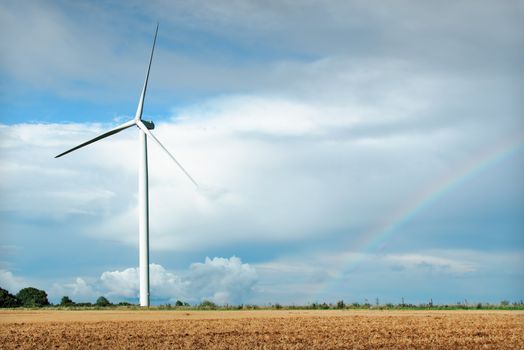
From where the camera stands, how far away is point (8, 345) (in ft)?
163

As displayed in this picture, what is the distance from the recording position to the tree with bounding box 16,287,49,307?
147m

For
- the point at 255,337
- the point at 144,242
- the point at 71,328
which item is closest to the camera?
the point at 255,337

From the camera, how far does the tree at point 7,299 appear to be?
14500cm

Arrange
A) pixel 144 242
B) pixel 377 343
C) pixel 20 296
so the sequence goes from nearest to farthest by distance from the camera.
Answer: pixel 377 343
pixel 144 242
pixel 20 296

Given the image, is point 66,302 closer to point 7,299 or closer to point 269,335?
point 7,299

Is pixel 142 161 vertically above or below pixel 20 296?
above

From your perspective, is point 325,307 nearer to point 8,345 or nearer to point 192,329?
point 192,329

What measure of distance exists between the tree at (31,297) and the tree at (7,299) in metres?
1.42

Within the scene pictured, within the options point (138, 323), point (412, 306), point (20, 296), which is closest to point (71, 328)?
point (138, 323)

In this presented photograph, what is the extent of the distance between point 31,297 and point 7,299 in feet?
17.8

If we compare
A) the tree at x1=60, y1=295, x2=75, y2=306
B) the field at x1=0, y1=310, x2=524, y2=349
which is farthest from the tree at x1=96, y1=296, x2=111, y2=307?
the field at x1=0, y1=310, x2=524, y2=349

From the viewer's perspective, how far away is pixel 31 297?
15075 centimetres

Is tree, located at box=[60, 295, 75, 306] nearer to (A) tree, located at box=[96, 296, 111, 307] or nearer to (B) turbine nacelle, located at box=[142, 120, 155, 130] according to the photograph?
(A) tree, located at box=[96, 296, 111, 307]

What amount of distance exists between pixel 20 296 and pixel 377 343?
120 metres
